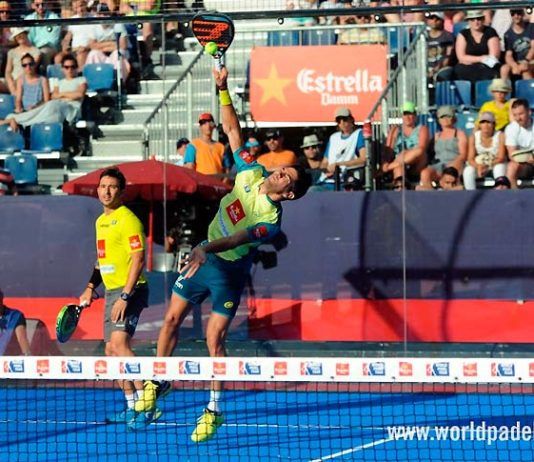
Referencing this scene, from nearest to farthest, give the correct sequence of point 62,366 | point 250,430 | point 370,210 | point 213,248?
1. point 62,366
2. point 213,248
3. point 250,430
4. point 370,210

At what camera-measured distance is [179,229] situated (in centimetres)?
1223

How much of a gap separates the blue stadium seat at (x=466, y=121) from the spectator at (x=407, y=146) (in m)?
0.57

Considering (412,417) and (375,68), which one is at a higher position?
(375,68)

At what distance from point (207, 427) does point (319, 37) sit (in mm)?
6126

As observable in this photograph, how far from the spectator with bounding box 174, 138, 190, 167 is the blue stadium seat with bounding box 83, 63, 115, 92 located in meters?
1.85

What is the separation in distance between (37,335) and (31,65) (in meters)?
4.02

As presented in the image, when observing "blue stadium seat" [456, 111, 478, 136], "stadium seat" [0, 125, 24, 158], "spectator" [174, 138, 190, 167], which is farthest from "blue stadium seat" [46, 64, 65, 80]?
"blue stadium seat" [456, 111, 478, 136]

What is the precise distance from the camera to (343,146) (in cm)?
1293

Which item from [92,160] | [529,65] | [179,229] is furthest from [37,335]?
[529,65]

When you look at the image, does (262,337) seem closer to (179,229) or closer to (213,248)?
(179,229)

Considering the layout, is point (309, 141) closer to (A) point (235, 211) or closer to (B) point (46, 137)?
(B) point (46, 137)

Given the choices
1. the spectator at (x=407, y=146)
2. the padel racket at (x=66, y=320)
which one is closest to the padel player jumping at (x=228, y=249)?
the padel racket at (x=66, y=320)

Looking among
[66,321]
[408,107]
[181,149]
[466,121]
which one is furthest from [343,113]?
[66,321]

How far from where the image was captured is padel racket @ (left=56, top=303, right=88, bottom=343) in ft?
31.7
